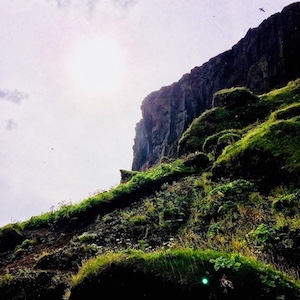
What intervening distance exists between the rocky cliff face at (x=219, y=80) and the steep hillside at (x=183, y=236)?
28.8m

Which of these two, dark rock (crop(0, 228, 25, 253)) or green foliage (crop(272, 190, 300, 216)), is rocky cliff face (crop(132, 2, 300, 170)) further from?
green foliage (crop(272, 190, 300, 216))

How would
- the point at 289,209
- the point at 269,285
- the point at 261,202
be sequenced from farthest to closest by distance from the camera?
the point at 261,202 < the point at 289,209 < the point at 269,285

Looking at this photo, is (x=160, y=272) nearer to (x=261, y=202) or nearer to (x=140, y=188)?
(x=261, y=202)

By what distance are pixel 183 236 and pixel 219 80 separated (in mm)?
66602

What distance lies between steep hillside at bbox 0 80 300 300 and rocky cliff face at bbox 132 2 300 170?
28.8 m

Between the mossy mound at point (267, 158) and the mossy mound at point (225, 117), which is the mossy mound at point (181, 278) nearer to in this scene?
the mossy mound at point (267, 158)

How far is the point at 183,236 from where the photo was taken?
11820mm

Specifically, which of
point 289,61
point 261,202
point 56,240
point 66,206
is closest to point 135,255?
point 261,202

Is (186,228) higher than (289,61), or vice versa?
(289,61)

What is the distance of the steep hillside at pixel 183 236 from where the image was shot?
20.7ft

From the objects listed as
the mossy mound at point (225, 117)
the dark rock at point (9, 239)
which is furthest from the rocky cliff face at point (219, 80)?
the dark rock at point (9, 239)

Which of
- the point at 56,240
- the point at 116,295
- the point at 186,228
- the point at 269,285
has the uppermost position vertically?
the point at 56,240

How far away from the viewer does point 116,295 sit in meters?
6.59

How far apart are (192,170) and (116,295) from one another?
14.3 m
